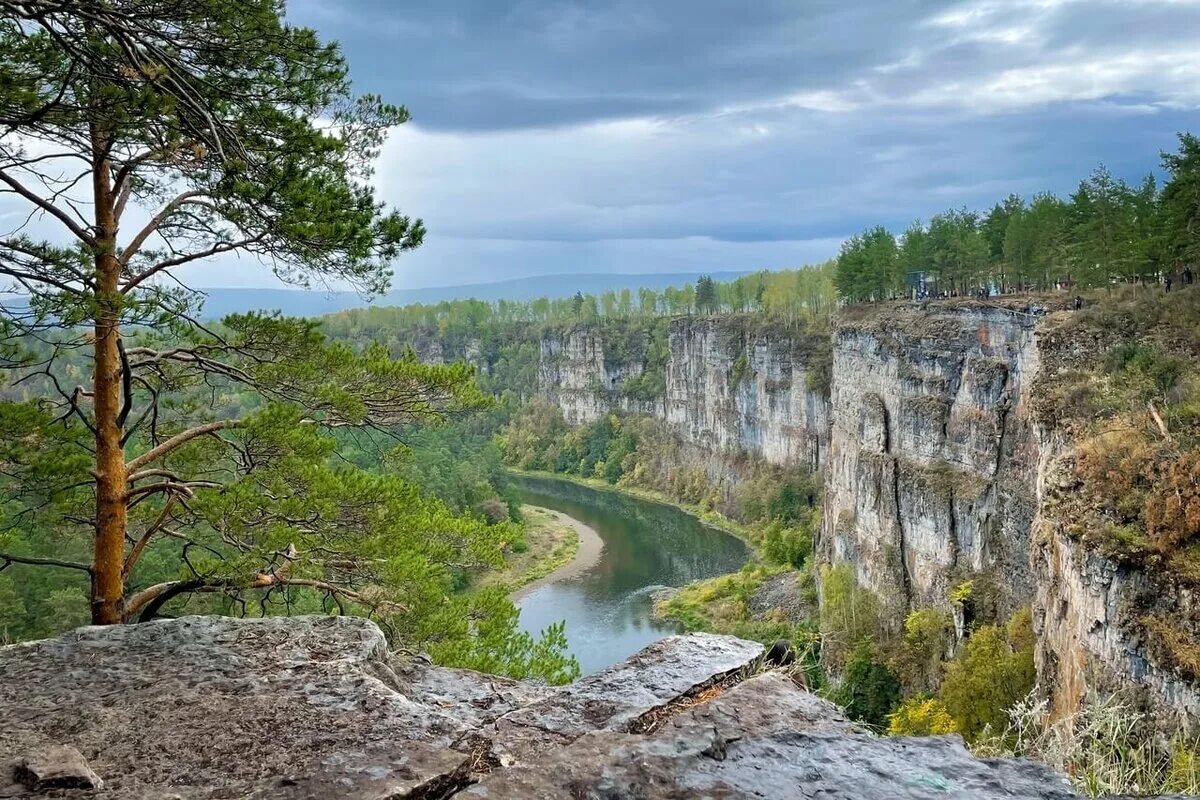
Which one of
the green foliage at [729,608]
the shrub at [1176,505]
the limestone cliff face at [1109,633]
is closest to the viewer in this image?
the limestone cliff face at [1109,633]

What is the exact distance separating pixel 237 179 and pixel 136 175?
200cm

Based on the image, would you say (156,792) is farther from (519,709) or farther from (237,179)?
(237,179)

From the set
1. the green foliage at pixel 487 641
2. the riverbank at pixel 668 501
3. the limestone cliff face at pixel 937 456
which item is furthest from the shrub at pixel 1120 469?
the riverbank at pixel 668 501

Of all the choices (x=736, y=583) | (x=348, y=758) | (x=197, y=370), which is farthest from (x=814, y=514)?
(x=348, y=758)

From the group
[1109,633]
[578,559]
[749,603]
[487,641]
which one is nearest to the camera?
[487,641]

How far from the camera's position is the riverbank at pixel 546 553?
49.8 m

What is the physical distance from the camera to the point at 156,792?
3.40 metres

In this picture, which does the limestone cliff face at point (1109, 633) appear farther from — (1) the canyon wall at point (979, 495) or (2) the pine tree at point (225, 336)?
(2) the pine tree at point (225, 336)

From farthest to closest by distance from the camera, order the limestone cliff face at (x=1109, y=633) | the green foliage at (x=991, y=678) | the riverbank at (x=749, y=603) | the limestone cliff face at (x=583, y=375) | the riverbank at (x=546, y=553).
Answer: the limestone cliff face at (x=583, y=375), the riverbank at (x=546, y=553), the riverbank at (x=749, y=603), the green foliage at (x=991, y=678), the limestone cliff face at (x=1109, y=633)

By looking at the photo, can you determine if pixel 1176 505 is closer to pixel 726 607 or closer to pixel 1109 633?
pixel 1109 633

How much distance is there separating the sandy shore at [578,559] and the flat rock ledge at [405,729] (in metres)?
40.2

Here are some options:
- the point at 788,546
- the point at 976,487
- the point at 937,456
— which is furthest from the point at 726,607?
the point at 976,487

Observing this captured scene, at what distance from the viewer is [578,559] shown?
183ft

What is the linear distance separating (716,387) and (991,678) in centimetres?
5822
